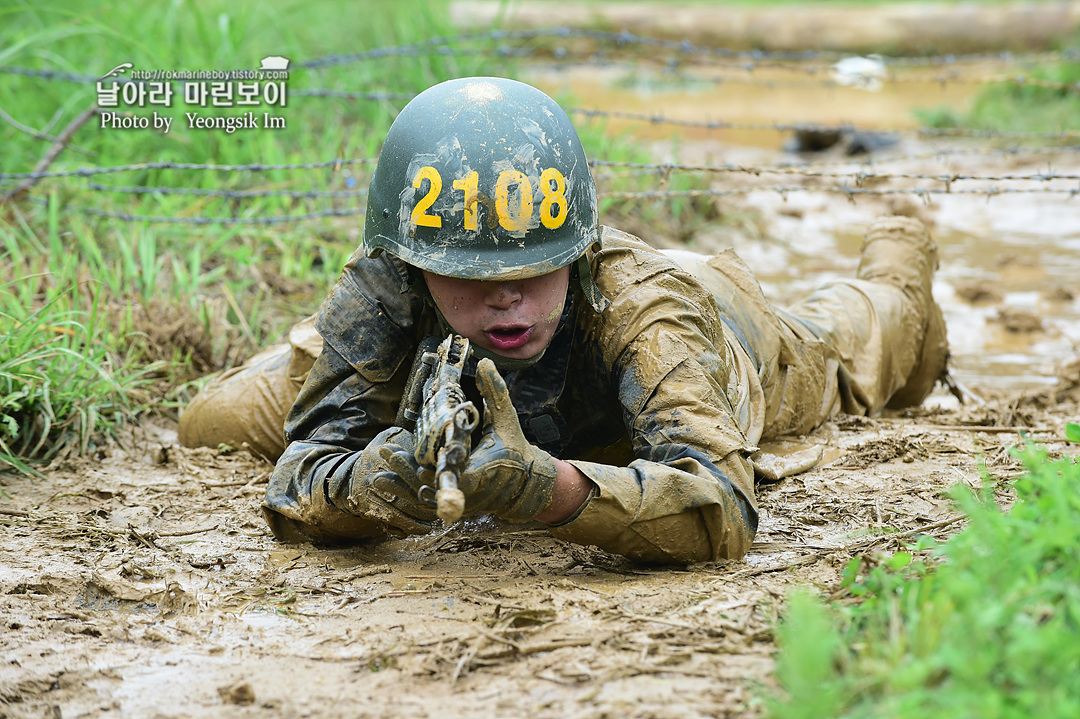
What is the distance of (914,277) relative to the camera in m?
4.29

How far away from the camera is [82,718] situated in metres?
1.85

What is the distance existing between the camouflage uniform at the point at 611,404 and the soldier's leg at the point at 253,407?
702mm

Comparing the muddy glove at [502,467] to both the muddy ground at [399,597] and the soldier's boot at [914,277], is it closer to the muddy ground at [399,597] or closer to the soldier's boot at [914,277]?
the muddy ground at [399,597]

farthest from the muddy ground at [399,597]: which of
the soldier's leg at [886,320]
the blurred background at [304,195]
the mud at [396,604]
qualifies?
the blurred background at [304,195]

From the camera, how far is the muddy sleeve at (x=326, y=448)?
8.11ft

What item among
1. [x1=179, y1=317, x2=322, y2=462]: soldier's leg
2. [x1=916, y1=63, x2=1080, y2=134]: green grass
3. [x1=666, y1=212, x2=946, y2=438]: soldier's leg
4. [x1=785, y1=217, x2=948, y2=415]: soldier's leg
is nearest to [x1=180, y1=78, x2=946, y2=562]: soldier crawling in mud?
[x1=666, y1=212, x2=946, y2=438]: soldier's leg

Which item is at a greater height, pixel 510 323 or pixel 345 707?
pixel 510 323

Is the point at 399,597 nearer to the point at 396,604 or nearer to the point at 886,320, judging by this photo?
the point at 396,604

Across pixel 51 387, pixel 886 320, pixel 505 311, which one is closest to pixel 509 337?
pixel 505 311

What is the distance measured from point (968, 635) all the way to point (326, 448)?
151 centimetres

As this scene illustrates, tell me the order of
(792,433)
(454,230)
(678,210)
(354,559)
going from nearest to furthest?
(454,230), (354,559), (792,433), (678,210)

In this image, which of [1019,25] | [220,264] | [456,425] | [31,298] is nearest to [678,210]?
[220,264]

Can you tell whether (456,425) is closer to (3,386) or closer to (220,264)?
(3,386)

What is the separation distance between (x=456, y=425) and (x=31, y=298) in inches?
94.5
